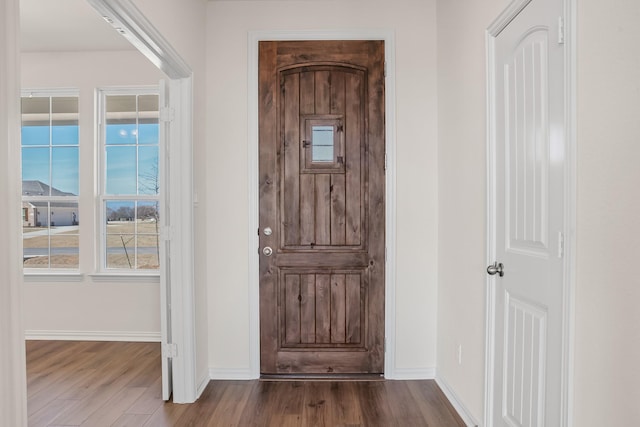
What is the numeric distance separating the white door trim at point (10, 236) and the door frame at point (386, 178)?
1904mm

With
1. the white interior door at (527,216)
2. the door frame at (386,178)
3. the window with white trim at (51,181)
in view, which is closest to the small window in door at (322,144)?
the door frame at (386,178)

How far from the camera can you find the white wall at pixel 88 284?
401 cm

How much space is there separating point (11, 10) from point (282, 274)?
90.3 inches

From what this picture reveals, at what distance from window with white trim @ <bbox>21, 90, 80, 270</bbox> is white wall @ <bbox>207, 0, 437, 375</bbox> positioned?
1.93 meters

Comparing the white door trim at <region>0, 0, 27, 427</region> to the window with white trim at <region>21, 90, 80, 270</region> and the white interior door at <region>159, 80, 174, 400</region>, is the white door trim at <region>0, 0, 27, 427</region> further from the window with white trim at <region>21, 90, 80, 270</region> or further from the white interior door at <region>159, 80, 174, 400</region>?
the window with white trim at <region>21, 90, 80, 270</region>

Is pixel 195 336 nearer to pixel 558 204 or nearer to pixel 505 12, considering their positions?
pixel 558 204

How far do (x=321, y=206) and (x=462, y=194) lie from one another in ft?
3.41

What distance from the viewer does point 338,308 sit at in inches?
124

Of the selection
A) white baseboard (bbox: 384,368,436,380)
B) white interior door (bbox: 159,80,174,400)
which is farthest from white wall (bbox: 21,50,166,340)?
white baseboard (bbox: 384,368,436,380)

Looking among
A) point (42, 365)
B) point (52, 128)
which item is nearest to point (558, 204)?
point (42, 365)

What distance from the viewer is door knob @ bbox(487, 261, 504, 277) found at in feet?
6.68

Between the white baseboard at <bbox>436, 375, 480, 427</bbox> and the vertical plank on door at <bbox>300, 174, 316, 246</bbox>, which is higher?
the vertical plank on door at <bbox>300, 174, 316, 246</bbox>

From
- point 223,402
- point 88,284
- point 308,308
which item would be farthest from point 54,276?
point 308,308

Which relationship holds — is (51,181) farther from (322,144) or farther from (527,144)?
(527,144)
